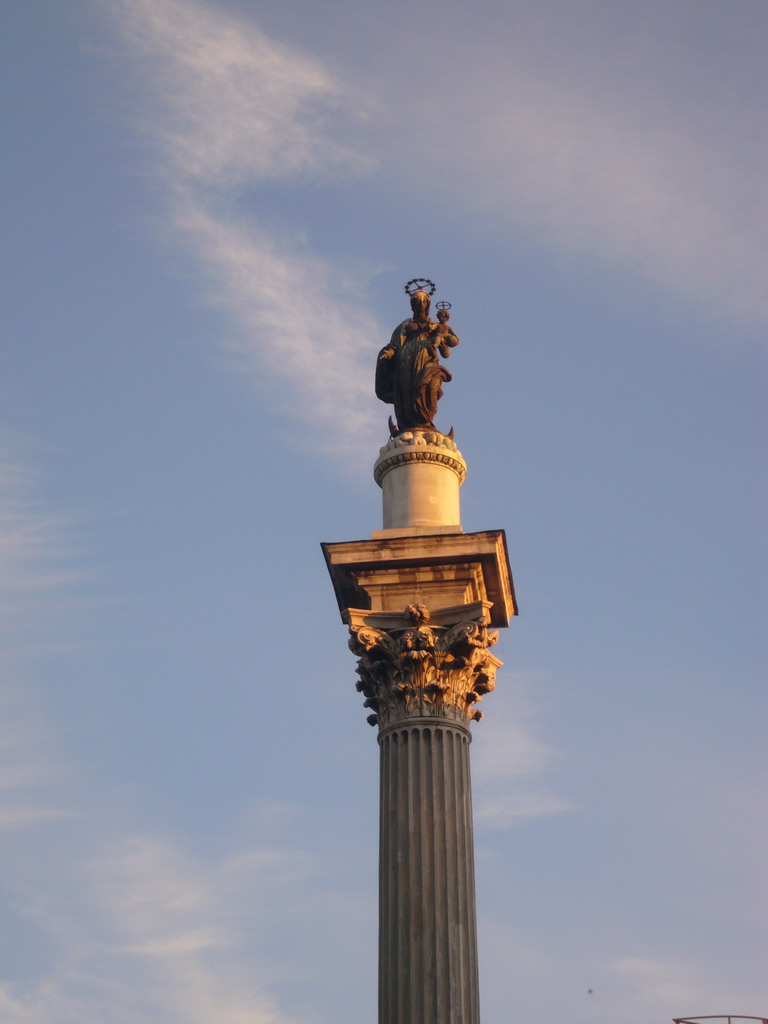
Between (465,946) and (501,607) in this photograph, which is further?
(501,607)

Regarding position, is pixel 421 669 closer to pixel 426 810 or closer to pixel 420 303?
pixel 426 810

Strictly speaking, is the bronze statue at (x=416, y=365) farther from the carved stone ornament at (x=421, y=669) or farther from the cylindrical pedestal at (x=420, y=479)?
the carved stone ornament at (x=421, y=669)

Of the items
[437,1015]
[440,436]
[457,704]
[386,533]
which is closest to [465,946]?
[437,1015]

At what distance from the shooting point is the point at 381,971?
19500 mm

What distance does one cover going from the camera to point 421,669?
70.5ft

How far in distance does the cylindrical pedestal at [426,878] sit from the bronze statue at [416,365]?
250 inches

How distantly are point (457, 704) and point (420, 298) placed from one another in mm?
8326

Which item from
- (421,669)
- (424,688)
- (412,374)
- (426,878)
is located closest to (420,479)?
(412,374)

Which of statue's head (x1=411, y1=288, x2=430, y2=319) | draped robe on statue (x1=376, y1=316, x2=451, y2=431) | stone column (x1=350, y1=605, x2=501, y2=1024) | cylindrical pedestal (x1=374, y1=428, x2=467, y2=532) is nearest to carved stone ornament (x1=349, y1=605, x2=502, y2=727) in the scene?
stone column (x1=350, y1=605, x2=501, y2=1024)

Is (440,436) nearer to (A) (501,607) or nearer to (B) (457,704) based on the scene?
(A) (501,607)

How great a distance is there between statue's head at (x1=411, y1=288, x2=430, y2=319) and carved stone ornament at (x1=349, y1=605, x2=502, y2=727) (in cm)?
652

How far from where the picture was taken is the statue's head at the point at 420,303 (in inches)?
1015

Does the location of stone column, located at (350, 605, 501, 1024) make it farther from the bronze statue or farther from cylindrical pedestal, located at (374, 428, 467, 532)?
the bronze statue

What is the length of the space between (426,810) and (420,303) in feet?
33.0
